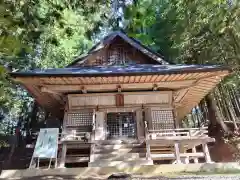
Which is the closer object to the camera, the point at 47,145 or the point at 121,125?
the point at 47,145

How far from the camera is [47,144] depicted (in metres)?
7.96

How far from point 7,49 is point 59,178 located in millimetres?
5961

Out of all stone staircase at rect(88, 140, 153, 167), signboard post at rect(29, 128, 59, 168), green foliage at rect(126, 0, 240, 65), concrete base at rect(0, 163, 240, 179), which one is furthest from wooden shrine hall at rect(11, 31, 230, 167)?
green foliage at rect(126, 0, 240, 65)

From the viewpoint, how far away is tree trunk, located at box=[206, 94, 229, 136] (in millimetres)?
14970

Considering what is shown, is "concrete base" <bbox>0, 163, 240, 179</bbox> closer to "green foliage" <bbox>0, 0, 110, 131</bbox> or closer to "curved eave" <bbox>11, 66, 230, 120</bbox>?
"green foliage" <bbox>0, 0, 110, 131</bbox>

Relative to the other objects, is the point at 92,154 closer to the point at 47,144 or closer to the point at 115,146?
the point at 115,146

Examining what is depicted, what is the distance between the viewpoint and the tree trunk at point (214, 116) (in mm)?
14970

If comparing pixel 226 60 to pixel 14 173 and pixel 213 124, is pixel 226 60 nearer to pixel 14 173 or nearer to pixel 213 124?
pixel 213 124

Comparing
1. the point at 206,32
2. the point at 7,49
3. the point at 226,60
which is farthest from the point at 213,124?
the point at 7,49

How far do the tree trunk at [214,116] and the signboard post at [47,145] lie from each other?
10003mm

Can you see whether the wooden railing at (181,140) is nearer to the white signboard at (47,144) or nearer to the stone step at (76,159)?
the stone step at (76,159)

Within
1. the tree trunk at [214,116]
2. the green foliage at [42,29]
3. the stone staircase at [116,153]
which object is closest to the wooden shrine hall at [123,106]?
the stone staircase at [116,153]

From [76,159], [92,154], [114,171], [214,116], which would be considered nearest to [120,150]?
[92,154]

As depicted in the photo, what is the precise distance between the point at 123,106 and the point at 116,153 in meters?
1.76
